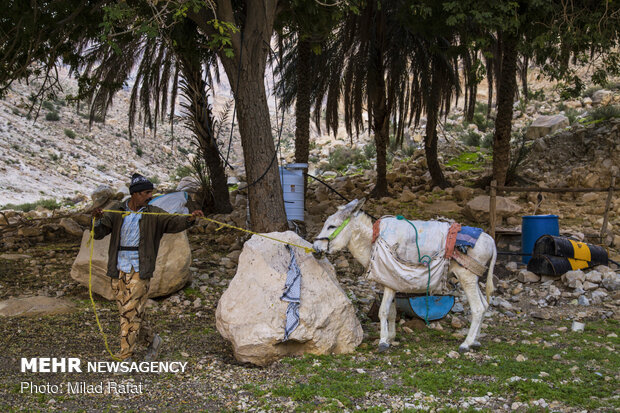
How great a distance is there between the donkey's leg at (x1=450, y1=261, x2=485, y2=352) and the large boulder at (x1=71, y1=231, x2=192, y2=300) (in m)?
3.59

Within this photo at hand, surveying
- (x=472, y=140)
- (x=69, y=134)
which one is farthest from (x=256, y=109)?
(x=69, y=134)

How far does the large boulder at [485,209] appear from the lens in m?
11.1

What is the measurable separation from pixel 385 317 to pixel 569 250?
4014mm

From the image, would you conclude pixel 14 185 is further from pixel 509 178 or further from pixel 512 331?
pixel 512 331

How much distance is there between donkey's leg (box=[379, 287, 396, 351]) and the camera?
17.5 ft

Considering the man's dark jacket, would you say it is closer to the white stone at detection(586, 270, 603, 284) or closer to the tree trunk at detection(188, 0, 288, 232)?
the tree trunk at detection(188, 0, 288, 232)

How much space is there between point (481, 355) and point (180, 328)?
3339mm

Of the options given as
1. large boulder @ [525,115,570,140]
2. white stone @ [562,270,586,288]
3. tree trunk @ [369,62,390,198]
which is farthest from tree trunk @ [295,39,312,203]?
large boulder @ [525,115,570,140]

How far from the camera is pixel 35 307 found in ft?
21.4

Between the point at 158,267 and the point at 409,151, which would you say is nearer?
the point at 158,267

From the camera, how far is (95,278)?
23.4 feet

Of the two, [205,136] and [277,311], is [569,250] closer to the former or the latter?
[277,311]

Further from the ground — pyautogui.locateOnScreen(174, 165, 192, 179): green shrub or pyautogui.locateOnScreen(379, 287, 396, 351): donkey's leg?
pyautogui.locateOnScreen(174, 165, 192, 179): green shrub

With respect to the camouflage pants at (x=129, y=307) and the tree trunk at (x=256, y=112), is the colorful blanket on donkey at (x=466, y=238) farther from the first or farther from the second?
the camouflage pants at (x=129, y=307)
